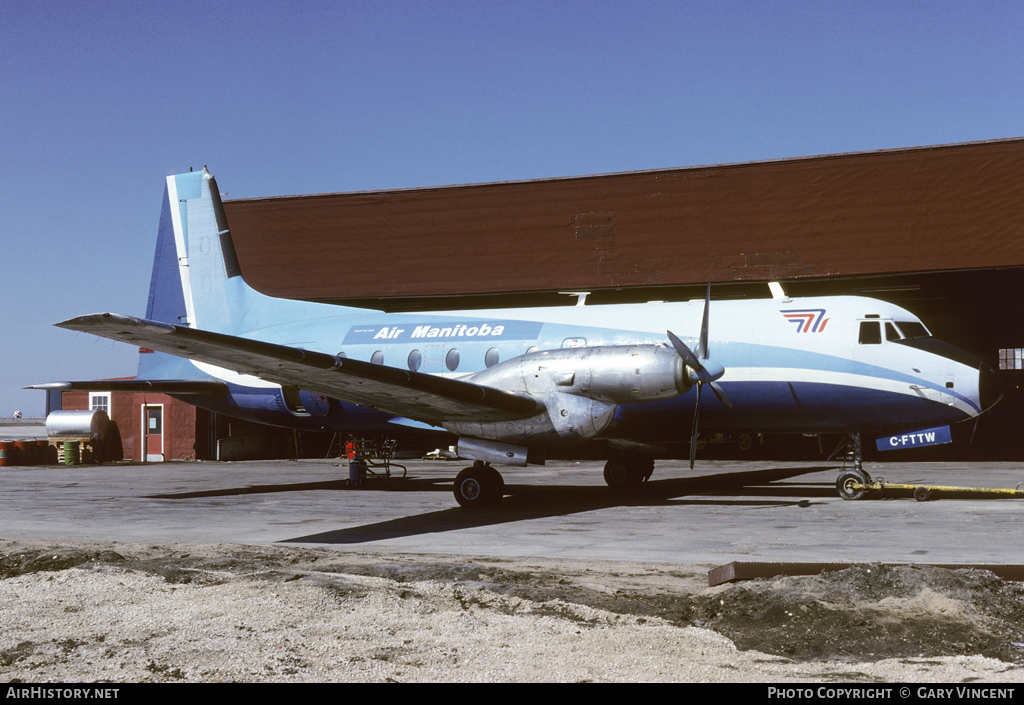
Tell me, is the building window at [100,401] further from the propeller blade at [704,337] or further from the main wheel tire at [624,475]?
the propeller blade at [704,337]

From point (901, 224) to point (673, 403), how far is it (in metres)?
13.1

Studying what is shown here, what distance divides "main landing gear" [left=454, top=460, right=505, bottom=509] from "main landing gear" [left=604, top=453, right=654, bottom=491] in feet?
11.4

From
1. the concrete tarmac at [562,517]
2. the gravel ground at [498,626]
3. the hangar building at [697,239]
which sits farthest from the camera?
the hangar building at [697,239]

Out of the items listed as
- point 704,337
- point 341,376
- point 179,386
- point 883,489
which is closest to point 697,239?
point 883,489

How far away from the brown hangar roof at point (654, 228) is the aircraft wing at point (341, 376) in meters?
14.1

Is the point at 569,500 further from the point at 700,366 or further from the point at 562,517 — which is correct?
the point at 700,366

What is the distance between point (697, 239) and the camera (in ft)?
90.2

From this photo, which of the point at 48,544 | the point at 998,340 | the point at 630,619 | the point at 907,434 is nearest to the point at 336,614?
the point at 630,619

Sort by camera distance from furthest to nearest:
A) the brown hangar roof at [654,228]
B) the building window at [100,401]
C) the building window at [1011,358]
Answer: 1. the building window at [100,401]
2. the building window at [1011,358]
3. the brown hangar roof at [654,228]

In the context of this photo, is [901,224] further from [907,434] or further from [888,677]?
[888,677]

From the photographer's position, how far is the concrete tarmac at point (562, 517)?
10828 millimetres

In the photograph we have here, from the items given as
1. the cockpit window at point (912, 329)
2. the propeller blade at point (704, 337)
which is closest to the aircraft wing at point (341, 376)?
the propeller blade at point (704, 337)

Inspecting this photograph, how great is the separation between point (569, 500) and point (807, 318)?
5682 millimetres

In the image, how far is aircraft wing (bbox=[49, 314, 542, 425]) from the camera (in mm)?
12000
